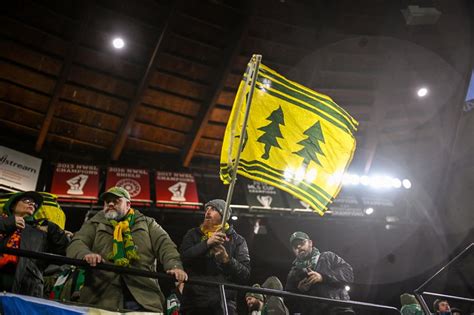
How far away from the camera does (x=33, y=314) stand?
10.7ft

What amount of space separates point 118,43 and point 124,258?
25.0ft

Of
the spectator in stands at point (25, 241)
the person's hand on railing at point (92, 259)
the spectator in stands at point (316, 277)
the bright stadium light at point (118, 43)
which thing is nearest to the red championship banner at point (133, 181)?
the bright stadium light at point (118, 43)

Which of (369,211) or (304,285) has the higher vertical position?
(369,211)

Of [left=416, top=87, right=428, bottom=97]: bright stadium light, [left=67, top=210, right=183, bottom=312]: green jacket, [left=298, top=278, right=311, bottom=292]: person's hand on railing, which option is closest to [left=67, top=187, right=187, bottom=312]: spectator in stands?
[left=67, top=210, right=183, bottom=312]: green jacket

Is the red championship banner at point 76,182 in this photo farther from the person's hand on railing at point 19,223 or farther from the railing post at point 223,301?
the railing post at point 223,301

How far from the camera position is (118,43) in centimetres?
1071

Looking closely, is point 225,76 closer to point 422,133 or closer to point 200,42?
point 200,42

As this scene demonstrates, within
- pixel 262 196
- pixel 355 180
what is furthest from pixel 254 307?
pixel 355 180

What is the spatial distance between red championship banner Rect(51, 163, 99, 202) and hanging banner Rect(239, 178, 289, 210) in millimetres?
3868

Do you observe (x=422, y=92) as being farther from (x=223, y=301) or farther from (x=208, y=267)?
(x=223, y=301)

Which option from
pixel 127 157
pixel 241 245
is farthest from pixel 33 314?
pixel 127 157

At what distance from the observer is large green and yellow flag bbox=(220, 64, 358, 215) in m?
5.25

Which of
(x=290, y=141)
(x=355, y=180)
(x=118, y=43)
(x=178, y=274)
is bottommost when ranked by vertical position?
(x=178, y=274)

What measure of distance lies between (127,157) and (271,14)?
548 centimetres
